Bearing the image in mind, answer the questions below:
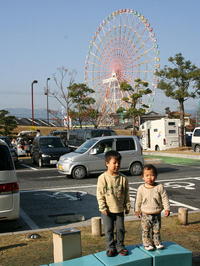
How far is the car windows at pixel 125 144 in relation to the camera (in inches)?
590

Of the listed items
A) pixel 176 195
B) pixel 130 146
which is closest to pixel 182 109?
pixel 130 146

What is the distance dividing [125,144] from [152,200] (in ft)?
34.4

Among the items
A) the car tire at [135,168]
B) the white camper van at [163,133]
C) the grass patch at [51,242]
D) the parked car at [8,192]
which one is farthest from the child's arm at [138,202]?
the white camper van at [163,133]

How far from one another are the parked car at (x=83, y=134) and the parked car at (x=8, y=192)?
1456 cm

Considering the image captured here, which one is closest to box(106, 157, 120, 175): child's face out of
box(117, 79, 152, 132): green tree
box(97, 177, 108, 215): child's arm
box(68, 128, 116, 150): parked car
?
box(97, 177, 108, 215): child's arm

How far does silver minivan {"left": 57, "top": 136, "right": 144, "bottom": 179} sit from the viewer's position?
14.5 m

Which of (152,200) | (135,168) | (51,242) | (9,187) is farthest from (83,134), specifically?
(152,200)

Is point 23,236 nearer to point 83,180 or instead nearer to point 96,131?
point 83,180

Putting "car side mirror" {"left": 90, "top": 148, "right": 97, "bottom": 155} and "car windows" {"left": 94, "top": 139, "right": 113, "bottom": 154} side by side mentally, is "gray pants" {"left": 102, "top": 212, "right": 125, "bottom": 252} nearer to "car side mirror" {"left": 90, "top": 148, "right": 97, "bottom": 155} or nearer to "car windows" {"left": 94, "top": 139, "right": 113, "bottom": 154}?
"car side mirror" {"left": 90, "top": 148, "right": 97, "bottom": 155}

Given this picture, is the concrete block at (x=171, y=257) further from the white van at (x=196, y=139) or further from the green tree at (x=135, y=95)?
the green tree at (x=135, y=95)

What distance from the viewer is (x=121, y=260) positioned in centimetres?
427

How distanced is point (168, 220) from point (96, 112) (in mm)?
39210

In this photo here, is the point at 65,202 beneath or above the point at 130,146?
beneath

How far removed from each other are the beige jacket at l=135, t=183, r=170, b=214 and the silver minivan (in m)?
9.74
